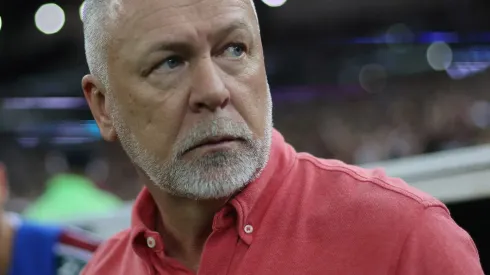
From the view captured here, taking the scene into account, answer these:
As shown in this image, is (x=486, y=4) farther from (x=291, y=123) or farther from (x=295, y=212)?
(x=295, y=212)

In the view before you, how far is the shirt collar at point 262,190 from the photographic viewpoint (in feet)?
4.38

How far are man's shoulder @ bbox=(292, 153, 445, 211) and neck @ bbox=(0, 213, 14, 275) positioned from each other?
117cm

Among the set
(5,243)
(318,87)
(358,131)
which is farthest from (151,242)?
(318,87)

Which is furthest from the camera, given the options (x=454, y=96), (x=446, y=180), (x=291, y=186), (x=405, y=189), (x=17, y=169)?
(x=17, y=169)

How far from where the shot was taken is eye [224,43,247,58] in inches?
53.5

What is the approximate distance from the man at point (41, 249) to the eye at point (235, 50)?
3.27 ft

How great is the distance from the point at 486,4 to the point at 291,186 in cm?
361

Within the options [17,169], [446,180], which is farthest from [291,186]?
[17,169]

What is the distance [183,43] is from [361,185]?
420mm

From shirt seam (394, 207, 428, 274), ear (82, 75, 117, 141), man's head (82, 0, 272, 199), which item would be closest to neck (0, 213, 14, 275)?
ear (82, 75, 117, 141)

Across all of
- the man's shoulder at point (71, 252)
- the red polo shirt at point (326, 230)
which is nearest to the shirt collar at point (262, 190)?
the red polo shirt at point (326, 230)

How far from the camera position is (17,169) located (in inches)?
301

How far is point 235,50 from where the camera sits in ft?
4.50

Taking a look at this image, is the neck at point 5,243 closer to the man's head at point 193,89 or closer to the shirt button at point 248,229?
the man's head at point 193,89
